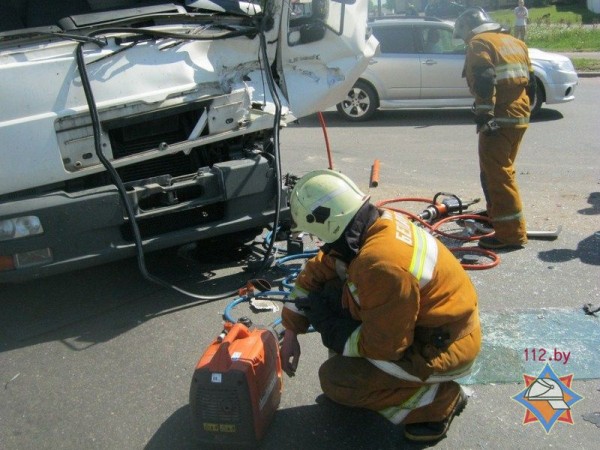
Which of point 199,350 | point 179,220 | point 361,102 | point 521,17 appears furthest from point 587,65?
point 199,350

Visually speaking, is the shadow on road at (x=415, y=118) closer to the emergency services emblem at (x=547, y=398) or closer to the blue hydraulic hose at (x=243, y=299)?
the blue hydraulic hose at (x=243, y=299)

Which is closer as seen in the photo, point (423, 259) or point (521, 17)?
point (423, 259)

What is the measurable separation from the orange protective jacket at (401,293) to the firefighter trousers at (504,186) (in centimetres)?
245

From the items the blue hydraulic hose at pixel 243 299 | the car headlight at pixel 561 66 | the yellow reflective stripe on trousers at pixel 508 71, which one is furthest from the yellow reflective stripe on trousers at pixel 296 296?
the car headlight at pixel 561 66

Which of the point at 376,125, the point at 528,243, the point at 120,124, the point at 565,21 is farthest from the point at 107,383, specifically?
the point at 565,21

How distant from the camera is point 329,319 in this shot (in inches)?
121

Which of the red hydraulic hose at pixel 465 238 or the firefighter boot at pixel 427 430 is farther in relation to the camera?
the red hydraulic hose at pixel 465 238

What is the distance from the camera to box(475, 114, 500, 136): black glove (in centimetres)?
531

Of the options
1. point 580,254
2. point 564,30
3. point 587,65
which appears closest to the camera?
point 580,254

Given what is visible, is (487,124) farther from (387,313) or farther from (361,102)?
(361,102)

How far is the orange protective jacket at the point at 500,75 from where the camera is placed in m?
5.29

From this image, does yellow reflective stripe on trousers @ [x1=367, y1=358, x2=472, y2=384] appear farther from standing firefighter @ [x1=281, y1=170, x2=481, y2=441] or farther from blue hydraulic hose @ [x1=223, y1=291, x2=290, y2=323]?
blue hydraulic hose @ [x1=223, y1=291, x2=290, y2=323]

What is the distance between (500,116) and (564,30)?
22165 mm

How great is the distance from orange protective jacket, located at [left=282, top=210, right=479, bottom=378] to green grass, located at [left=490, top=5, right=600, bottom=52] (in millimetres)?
14300
